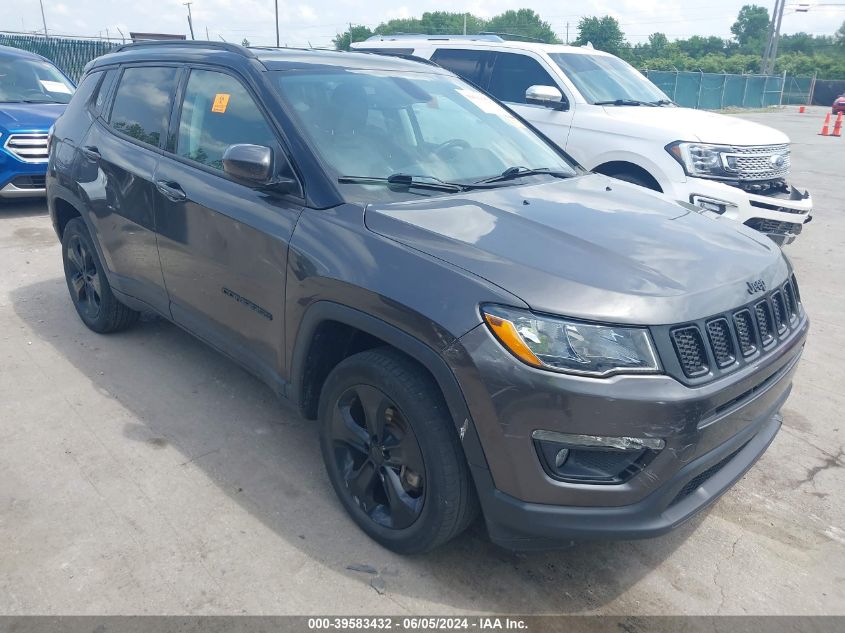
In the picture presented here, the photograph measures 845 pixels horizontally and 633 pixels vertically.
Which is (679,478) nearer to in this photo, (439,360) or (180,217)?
(439,360)

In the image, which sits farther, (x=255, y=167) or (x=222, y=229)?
(x=222, y=229)

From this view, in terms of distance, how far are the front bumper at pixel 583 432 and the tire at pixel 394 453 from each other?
16 centimetres

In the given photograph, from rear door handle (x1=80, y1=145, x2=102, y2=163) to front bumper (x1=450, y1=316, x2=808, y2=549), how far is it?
126 inches

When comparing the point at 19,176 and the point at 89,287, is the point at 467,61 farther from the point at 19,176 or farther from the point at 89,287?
the point at 19,176

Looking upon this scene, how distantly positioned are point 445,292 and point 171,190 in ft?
6.49

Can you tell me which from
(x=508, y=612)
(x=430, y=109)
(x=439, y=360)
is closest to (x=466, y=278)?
(x=439, y=360)

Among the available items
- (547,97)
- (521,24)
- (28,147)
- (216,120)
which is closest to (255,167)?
(216,120)

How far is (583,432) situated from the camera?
2.22 meters

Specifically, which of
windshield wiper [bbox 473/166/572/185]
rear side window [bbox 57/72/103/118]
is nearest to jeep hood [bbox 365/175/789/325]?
windshield wiper [bbox 473/166/572/185]

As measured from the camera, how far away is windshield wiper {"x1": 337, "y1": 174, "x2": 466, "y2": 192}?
10.1 ft

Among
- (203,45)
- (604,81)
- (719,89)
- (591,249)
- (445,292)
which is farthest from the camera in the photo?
(719,89)

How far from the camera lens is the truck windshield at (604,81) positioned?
23.9ft

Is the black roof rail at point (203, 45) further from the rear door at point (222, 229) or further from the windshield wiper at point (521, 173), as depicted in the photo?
the windshield wiper at point (521, 173)

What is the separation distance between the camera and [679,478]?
91.1 inches
